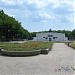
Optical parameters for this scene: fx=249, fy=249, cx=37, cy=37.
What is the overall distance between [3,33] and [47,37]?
37.8 metres

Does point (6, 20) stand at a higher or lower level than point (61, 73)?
higher

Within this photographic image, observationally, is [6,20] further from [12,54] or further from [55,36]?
[12,54]

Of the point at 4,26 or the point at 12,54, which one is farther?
the point at 4,26

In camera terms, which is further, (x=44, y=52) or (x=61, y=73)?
(x=44, y=52)

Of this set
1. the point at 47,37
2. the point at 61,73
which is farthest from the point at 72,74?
the point at 47,37

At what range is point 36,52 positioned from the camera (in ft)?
69.8

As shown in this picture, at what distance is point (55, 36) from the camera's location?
115625 mm

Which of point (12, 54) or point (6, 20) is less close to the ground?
point (6, 20)

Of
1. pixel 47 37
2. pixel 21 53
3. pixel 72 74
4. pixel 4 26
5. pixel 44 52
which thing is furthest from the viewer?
pixel 47 37

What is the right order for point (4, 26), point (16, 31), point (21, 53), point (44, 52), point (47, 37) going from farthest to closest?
point (47, 37), point (16, 31), point (4, 26), point (44, 52), point (21, 53)

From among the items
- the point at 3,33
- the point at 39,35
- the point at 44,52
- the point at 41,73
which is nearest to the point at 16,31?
the point at 3,33

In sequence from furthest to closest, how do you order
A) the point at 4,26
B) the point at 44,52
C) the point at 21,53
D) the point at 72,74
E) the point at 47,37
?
the point at 47,37 < the point at 4,26 < the point at 44,52 < the point at 21,53 < the point at 72,74

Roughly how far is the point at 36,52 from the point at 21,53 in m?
1.60

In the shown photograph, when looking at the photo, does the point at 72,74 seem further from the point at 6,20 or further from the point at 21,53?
the point at 6,20
